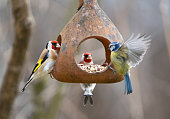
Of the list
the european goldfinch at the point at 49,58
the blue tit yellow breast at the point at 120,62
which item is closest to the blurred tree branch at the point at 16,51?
the european goldfinch at the point at 49,58

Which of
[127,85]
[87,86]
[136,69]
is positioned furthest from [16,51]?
[136,69]

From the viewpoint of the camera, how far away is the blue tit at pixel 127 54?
3070mm

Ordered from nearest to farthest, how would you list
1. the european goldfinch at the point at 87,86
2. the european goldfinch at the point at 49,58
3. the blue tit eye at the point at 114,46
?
the blue tit eye at the point at 114,46 < the european goldfinch at the point at 49,58 < the european goldfinch at the point at 87,86

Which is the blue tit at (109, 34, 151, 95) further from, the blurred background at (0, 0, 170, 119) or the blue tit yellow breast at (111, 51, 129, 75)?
the blurred background at (0, 0, 170, 119)

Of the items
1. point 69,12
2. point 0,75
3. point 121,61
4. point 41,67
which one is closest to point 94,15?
point 121,61

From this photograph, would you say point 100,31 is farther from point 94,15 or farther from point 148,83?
point 148,83

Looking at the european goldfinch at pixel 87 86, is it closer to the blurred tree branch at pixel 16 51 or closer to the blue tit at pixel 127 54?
the blue tit at pixel 127 54

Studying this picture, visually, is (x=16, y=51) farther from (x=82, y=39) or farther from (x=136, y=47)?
(x=136, y=47)

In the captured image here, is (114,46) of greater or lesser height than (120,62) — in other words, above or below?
above

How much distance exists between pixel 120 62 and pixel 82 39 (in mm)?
437

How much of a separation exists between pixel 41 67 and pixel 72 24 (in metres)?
0.57

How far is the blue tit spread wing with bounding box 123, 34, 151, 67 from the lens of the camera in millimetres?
3041

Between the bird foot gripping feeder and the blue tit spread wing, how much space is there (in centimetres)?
23

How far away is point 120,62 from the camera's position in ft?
10.7
